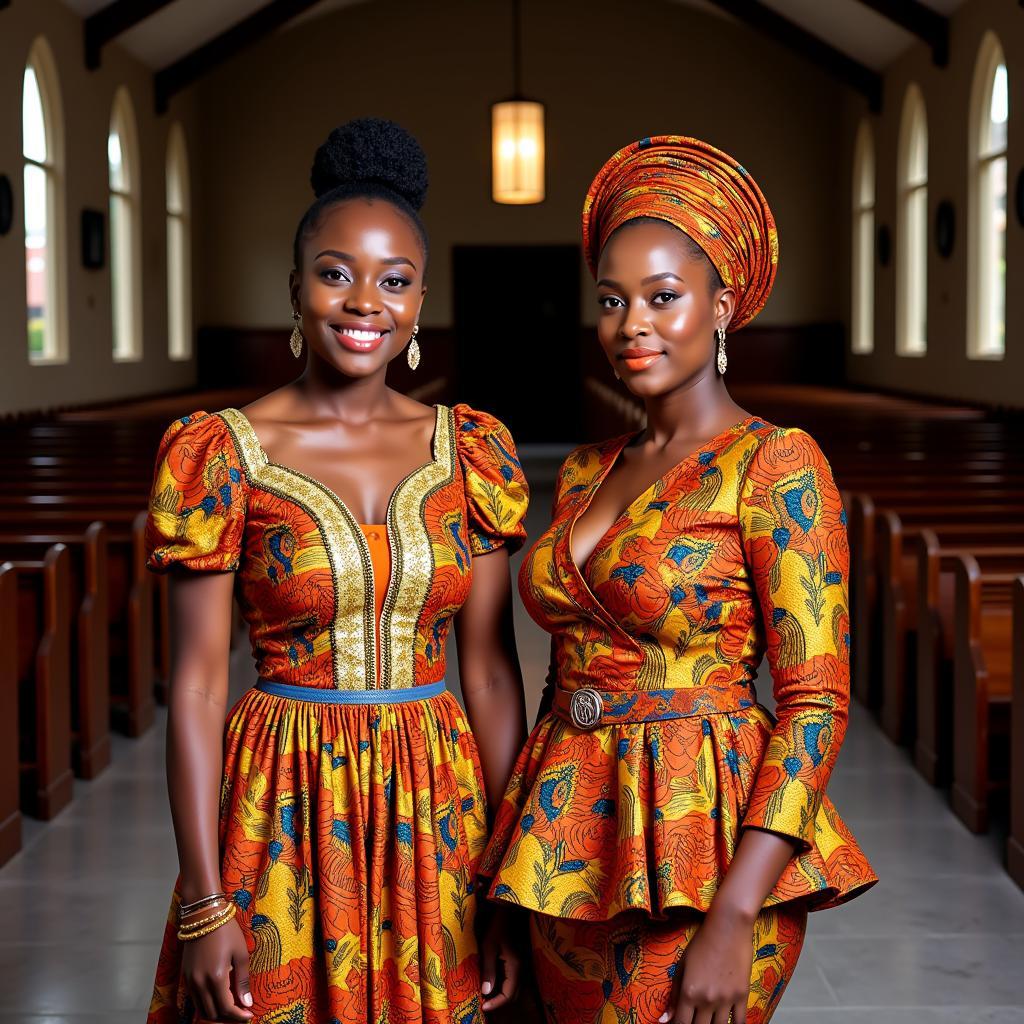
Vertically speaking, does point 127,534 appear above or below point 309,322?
below

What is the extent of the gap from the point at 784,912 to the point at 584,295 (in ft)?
49.7

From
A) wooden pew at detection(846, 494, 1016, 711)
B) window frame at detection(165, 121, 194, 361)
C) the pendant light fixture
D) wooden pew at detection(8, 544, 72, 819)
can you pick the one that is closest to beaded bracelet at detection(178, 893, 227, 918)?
wooden pew at detection(8, 544, 72, 819)

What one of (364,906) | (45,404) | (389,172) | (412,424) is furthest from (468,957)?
(45,404)

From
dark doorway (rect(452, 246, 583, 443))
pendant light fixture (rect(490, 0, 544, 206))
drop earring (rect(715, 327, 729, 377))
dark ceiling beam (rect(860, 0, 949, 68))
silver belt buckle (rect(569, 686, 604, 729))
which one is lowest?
silver belt buckle (rect(569, 686, 604, 729))

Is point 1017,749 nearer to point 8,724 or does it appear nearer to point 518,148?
point 8,724

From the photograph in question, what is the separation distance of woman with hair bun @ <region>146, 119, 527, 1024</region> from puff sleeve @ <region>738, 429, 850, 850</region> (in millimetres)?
363

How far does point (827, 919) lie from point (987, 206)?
30.6 feet

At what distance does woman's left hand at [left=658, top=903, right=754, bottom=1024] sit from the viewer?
1.42 metres

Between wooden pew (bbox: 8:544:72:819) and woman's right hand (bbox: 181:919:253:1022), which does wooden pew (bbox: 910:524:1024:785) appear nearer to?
wooden pew (bbox: 8:544:72:819)

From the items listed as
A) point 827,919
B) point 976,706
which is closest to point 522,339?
point 976,706

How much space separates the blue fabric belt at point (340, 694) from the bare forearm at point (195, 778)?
0.08m

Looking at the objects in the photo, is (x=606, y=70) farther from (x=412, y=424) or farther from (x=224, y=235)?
(x=412, y=424)

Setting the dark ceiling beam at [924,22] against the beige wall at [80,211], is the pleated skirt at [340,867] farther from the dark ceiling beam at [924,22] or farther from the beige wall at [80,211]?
the dark ceiling beam at [924,22]

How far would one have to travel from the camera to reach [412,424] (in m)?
1.72
